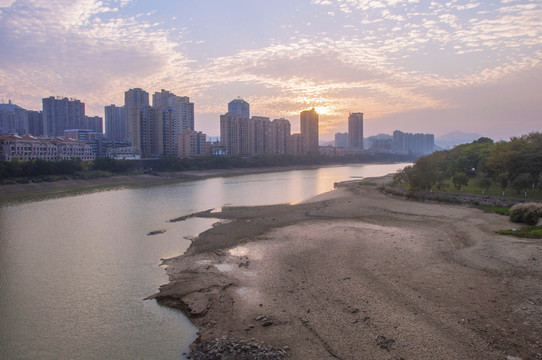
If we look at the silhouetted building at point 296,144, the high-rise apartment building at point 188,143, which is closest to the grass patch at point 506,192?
the high-rise apartment building at point 188,143

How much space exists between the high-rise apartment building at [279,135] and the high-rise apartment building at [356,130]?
73.2 meters

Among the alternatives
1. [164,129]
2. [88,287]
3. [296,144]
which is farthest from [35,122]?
[88,287]

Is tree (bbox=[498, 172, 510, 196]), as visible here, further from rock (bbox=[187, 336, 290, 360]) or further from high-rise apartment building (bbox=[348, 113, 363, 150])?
high-rise apartment building (bbox=[348, 113, 363, 150])

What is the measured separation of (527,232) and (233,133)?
311ft

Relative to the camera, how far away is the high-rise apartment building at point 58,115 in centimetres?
11181

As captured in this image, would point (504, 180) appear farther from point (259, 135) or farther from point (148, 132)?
point (259, 135)

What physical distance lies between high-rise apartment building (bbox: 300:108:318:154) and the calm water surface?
395ft

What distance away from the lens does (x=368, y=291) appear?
33.6 ft

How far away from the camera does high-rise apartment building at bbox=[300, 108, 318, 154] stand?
465 feet

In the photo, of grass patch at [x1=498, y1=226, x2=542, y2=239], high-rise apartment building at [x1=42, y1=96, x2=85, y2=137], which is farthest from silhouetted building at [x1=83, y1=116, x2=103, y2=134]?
grass patch at [x1=498, y1=226, x2=542, y2=239]

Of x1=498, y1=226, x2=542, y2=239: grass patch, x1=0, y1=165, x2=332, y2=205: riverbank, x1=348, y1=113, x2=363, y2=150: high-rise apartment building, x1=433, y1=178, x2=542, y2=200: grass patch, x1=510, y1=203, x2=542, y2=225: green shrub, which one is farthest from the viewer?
x1=348, y1=113, x2=363, y2=150: high-rise apartment building

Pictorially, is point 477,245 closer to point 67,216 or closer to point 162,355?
point 162,355

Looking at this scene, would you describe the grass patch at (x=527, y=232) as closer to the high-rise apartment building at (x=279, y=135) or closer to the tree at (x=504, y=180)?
the tree at (x=504, y=180)

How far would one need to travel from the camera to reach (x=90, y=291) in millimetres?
11359
